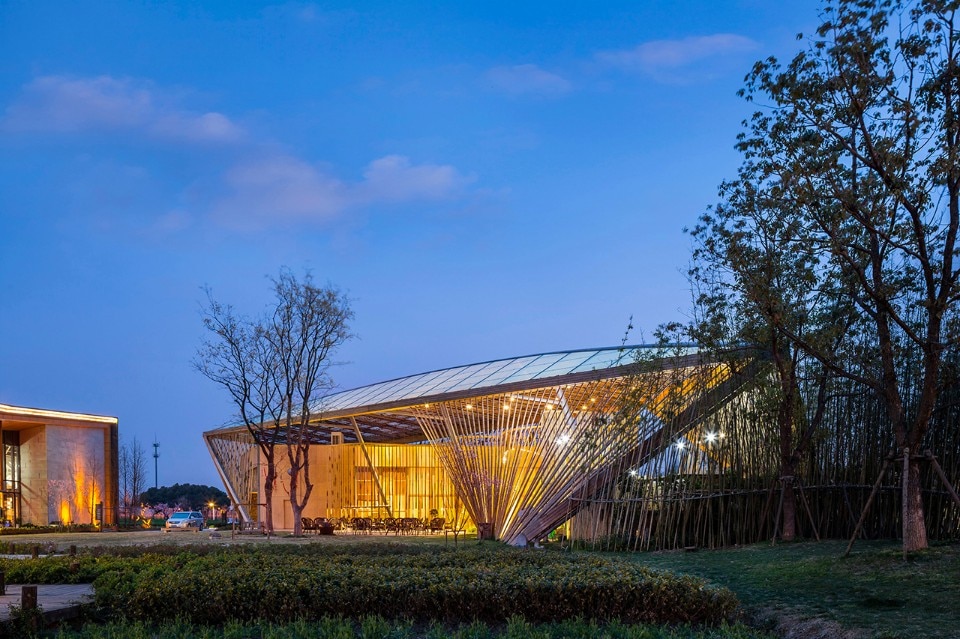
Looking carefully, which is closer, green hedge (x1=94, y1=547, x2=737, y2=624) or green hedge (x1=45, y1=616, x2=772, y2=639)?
green hedge (x1=45, y1=616, x2=772, y2=639)

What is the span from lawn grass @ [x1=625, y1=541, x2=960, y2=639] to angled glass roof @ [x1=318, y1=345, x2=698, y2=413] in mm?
6643

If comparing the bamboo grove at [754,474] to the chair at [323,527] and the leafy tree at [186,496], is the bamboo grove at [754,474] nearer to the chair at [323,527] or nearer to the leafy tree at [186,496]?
the chair at [323,527]

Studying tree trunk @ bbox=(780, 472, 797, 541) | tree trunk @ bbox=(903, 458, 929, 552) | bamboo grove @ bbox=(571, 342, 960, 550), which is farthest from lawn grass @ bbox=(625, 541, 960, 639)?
tree trunk @ bbox=(780, 472, 797, 541)

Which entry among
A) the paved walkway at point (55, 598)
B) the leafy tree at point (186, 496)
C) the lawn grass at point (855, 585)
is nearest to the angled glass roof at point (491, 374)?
the lawn grass at point (855, 585)

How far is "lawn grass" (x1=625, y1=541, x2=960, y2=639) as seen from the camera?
8.66m

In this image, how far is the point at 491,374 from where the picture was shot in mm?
27156

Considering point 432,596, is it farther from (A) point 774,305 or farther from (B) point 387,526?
(B) point 387,526

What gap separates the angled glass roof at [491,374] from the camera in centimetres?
2351

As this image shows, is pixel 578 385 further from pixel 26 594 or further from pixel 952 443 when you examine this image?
pixel 26 594

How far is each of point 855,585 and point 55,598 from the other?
950 centimetres

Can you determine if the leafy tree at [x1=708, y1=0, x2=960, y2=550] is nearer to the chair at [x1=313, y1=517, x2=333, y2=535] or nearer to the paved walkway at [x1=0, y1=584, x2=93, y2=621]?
the paved walkway at [x1=0, y1=584, x2=93, y2=621]

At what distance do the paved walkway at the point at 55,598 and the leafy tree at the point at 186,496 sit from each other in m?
66.5

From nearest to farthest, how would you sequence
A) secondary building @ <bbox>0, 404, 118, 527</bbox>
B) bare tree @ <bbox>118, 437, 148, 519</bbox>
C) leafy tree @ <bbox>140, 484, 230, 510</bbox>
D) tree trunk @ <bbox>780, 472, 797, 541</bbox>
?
tree trunk @ <bbox>780, 472, 797, 541</bbox>
secondary building @ <bbox>0, 404, 118, 527</bbox>
bare tree @ <bbox>118, 437, 148, 519</bbox>
leafy tree @ <bbox>140, 484, 230, 510</bbox>

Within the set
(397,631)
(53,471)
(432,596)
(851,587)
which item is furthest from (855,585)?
(53,471)
